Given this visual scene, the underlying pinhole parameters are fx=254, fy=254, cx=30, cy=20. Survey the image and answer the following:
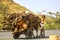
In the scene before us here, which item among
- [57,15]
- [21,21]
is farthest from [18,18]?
[57,15]

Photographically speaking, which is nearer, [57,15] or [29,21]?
[29,21]

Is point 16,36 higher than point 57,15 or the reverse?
higher

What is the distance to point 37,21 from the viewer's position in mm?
22844

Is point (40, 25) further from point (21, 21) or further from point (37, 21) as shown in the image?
point (21, 21)

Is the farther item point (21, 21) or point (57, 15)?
point (57, 15)

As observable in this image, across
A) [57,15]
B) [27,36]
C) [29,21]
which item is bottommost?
[57,15]

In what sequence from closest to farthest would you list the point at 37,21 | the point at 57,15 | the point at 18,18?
1. the point at 18,18
2. the point at 37,21
3. the point at 57,15

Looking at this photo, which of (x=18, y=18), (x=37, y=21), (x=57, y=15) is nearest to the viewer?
(x=18, y=18)

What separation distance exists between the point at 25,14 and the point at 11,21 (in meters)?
1.30

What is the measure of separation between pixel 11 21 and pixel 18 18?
0.66m

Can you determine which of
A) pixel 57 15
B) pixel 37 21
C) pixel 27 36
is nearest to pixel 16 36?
pixel 27 36

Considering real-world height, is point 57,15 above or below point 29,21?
below

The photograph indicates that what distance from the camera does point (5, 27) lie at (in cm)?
2142

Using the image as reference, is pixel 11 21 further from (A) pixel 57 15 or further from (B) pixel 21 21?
(A) pixel 57 15
